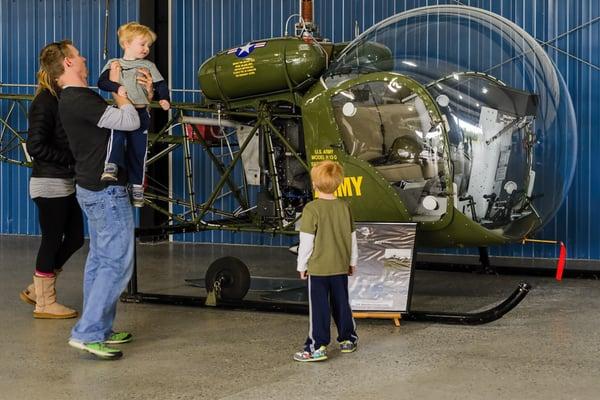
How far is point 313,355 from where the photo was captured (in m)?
4.38

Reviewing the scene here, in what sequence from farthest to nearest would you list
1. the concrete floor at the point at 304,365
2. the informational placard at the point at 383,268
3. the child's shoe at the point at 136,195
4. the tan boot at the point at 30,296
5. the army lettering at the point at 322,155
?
the tan boot at the point at 30,296 → the army lettering at the point at 322,155 → the informational placard at the point at 383,268 → the child's shoe at the point at 136,195 → the concrete floor at the point at 304,365

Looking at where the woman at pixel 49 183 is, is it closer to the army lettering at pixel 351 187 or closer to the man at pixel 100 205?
the man at pixel 100 205

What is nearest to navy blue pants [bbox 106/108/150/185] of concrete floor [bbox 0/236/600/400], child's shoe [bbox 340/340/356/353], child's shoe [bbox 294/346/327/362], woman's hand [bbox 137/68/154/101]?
woman's hand [bbox 137/68/154/101]

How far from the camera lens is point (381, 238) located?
209 inches

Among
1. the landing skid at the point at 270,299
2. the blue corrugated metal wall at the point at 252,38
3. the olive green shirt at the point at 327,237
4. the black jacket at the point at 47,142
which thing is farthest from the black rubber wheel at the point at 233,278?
the blue corrugated metal wall at the point at 252,38

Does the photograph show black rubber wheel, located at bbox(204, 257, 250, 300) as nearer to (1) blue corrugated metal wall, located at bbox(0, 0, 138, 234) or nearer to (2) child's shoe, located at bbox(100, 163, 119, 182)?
(2) child's shoe, located at bbox(100, 163, 119, 182)

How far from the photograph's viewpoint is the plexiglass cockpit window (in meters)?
5.45

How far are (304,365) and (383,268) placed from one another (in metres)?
1.14

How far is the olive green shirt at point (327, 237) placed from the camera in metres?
4.40

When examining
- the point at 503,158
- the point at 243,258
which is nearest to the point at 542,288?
the point at 503,158

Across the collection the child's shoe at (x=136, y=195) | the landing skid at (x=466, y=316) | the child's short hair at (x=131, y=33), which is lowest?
the landing skid at (x=466, y=316)

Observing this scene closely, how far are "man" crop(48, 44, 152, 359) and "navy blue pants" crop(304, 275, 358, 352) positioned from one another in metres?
0.98

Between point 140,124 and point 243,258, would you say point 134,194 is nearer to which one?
point 140,124

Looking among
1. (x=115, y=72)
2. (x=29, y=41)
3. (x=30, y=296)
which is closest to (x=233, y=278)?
(x=30, y=296)
